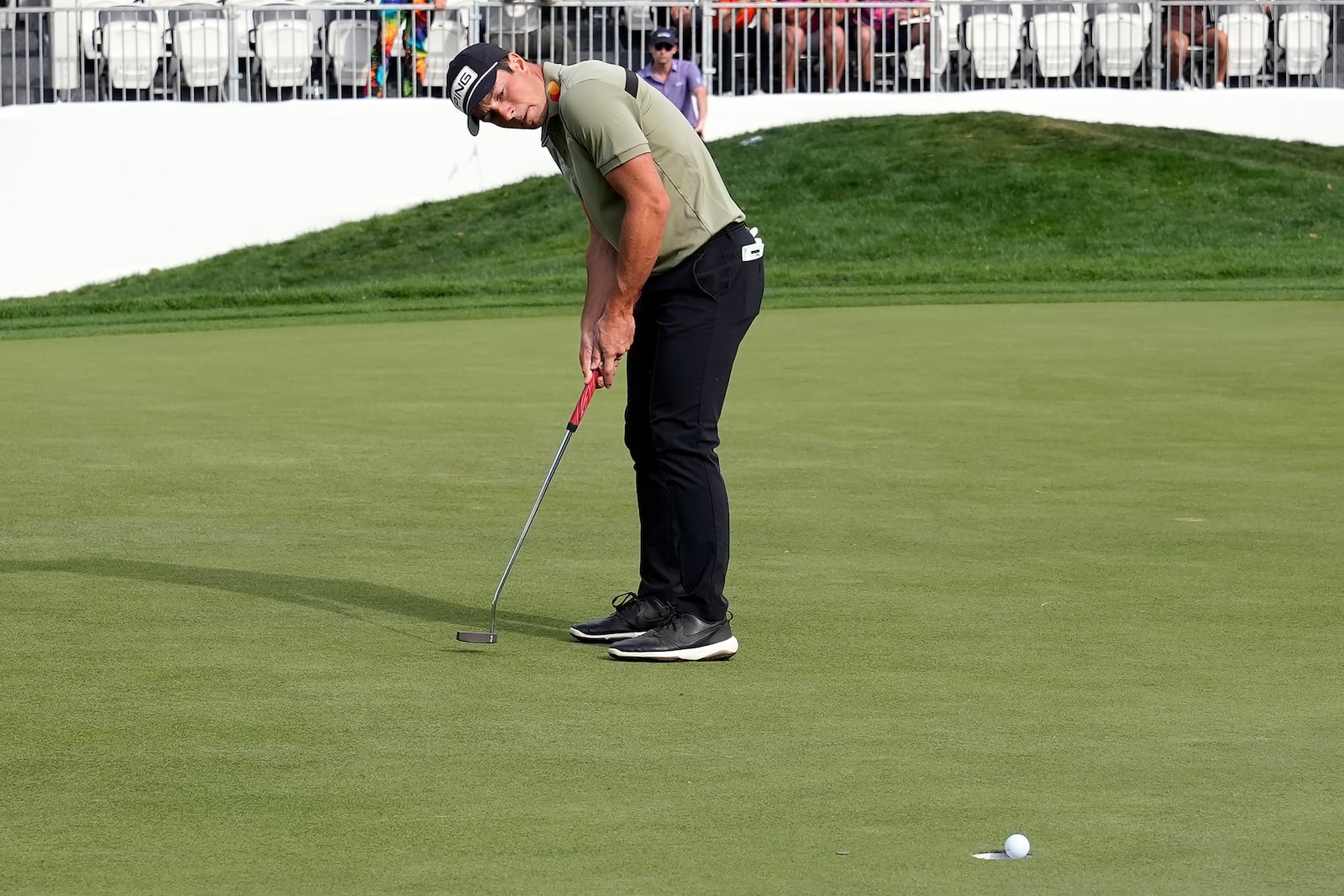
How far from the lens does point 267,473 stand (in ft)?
26.7

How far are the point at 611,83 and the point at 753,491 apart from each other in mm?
2764

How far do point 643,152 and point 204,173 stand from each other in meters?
18.1

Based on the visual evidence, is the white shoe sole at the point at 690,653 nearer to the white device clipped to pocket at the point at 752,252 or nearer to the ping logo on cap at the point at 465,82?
the white device clipped to pocket at the point at 752,252

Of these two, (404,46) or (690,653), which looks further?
(404,46)

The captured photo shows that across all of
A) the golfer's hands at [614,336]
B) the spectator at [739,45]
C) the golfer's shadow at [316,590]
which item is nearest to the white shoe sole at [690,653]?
the golfer's shadow at [316,590]

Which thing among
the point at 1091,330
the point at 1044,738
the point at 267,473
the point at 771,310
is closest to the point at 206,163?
the point at 771,310

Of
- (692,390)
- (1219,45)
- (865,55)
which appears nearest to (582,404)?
(692,390)

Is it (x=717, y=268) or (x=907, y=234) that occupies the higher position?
(x=717, y=268)

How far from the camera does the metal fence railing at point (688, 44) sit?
2259 cm

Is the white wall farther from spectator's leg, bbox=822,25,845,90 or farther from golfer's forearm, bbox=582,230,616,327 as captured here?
golfer's forearm, bbox=582,230,616,327

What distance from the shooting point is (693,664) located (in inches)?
205

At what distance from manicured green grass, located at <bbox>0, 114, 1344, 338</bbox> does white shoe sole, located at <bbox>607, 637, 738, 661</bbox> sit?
35.1ft

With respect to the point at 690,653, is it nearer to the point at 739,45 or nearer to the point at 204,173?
the point at 204,173

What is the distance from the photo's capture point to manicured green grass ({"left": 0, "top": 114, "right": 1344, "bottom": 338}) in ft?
55.6
